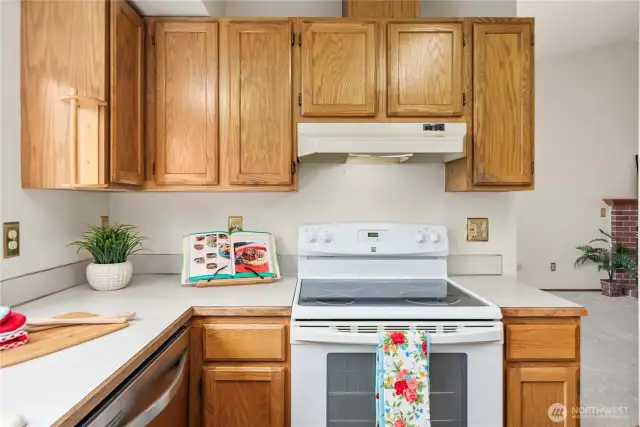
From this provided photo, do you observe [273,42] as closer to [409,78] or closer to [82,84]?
[409,78]

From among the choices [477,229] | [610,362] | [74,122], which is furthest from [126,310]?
[610,362]

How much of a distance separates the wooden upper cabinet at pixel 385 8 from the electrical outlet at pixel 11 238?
1724 millimetres

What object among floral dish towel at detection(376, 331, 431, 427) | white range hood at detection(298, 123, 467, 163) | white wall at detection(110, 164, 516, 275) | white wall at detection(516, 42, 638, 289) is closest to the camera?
floral dish towel at detection(376, 331, 431, 427)

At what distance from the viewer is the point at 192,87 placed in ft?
6.43

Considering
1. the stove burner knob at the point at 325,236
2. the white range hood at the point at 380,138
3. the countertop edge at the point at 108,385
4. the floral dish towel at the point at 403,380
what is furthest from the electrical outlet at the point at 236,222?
the floral dish towel at the point at 403,380

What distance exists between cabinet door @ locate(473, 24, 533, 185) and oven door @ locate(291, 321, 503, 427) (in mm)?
771

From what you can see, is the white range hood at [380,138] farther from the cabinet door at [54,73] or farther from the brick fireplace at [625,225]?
the brick fireplace at [625,225]

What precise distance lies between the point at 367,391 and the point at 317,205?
1.01 meters

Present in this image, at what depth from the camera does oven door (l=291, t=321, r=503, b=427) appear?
155 cm

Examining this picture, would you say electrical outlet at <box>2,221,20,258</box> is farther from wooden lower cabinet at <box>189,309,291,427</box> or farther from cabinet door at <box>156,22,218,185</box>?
wooden lower cabinet at <box>189,309,291,427</box>

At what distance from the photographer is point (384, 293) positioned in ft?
6.01

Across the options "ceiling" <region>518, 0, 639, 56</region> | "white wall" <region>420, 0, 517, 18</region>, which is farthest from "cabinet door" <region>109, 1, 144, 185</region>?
"ceiling" <region>518, 0, 639, 56</region>

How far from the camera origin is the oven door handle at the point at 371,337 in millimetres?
1518

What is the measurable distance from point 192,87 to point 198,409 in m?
1.39
